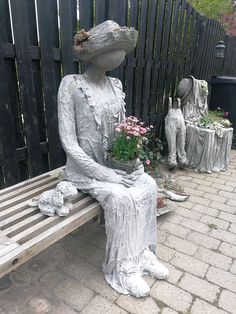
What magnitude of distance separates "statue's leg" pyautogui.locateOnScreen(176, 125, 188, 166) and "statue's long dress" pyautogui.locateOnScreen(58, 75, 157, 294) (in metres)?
2.33

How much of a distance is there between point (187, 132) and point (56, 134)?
97.1 inches

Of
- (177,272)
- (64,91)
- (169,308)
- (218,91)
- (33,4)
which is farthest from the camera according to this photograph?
(218,91)

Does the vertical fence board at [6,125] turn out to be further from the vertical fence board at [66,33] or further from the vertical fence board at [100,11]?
the vertical fence board at [100,11]

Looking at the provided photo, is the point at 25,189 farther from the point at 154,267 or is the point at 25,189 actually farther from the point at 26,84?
the point at 154,267

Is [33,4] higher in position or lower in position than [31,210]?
higher

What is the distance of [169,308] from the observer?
1890 mm

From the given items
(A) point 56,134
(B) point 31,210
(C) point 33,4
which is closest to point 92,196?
(B) point 31,210

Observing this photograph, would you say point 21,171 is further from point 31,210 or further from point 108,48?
point 108,48

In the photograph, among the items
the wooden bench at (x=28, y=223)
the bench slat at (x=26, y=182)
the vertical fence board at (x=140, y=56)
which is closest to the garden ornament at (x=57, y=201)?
the wooden bench at (x=28, y=223)

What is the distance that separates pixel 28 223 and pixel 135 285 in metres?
0.88

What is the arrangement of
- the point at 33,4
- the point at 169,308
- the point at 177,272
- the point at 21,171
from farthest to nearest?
the point at 21,171
the point at 33,4
the point at 177,272
the point at 169,308

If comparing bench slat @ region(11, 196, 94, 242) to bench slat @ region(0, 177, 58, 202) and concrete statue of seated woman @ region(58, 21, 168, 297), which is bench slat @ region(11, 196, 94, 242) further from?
bench slat @ region(0, 177, 58, 202)

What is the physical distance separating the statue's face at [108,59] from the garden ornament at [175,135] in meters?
2.46

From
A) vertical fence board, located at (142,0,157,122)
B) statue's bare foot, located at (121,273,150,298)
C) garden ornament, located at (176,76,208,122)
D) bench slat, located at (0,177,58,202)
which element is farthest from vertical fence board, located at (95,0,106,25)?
statue's bare foot, located at (121,273,150,298)
